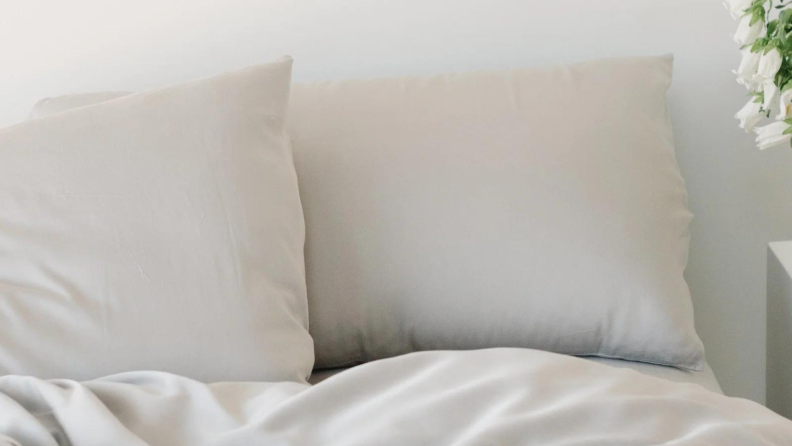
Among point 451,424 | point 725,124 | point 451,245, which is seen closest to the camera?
point 451,424

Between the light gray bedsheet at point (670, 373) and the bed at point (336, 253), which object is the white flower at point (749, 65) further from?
the light gray bedsheet at point (670, 373)

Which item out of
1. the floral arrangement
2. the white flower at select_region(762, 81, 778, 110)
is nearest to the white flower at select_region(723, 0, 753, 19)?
the floral arrangement

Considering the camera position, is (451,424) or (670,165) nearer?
(451,424)

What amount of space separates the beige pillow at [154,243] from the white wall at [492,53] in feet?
1.54

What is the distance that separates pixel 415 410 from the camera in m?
0.81

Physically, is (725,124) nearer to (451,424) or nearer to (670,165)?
(670,165)

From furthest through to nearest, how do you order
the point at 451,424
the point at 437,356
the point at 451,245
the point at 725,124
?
the point at 725,124
the point at 451,245
the point at 437,356
the point at 451,424

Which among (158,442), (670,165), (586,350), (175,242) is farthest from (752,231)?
(158,442)

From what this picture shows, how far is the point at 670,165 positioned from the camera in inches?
49.4

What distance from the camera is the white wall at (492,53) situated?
4.97 ft

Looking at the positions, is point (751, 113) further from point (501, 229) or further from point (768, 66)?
point (501, 229)

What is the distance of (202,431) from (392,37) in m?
0.93

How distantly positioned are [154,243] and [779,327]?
1045 millimetres

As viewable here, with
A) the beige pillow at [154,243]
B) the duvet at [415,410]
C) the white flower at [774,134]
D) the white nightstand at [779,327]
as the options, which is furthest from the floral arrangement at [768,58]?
the beige pillow at [154,243]
